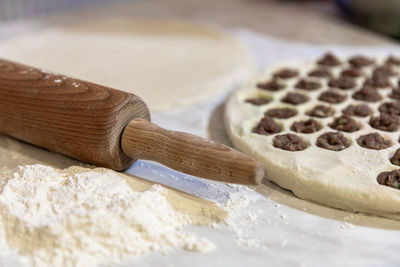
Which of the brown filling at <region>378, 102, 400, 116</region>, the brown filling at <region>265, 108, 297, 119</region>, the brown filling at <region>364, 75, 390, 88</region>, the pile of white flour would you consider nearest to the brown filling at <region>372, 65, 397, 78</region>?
the brown filling at <region>364, 75, 390, 88</region>

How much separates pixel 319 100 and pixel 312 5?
6.23 ft

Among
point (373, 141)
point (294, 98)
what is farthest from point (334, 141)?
point (294, 98)

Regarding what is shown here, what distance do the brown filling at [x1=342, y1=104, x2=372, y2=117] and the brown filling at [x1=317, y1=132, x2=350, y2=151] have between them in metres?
0.20

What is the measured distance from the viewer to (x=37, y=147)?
5.29ft

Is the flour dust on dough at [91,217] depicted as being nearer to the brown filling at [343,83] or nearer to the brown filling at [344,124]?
the brown filling at [344,124]

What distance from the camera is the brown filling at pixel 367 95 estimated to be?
1.79m

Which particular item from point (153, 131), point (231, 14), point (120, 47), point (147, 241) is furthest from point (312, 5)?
point (147, 241)

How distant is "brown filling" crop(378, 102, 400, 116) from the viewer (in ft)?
5.56

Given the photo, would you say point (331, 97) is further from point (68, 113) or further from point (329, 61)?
point (68, 113)

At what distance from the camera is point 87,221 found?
1.12m

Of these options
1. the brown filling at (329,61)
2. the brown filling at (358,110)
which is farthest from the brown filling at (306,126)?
the brown filling at (329,61)

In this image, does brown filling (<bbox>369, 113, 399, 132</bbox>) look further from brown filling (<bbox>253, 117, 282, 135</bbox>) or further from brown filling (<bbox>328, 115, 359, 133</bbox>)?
brown filling (<bbox>253, 117, 282, 135</bbox>)

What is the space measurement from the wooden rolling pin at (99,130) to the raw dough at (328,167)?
23cm

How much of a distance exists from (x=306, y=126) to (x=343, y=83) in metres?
0.41
